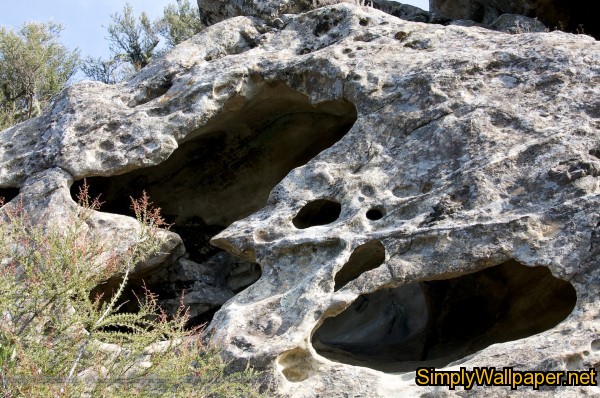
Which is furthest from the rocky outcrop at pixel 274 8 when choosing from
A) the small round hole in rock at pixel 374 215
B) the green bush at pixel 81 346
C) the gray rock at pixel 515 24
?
the green bush at pixel 81 346

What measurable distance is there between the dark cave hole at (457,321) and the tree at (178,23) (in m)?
7.71

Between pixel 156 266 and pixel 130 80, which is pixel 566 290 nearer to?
pixel 156 266

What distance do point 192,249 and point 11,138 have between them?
6.11 ft

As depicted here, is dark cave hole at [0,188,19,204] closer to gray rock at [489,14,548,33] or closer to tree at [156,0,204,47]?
gray rock at [489,14,548,33]

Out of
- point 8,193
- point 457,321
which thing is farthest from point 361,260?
point 8,193

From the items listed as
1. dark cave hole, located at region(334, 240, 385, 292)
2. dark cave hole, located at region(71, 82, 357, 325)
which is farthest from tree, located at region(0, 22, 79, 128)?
dark cave hole, located at region(334, 240, 385, 292)

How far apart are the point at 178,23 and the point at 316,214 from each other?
29.9 ft

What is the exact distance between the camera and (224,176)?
8.03 m

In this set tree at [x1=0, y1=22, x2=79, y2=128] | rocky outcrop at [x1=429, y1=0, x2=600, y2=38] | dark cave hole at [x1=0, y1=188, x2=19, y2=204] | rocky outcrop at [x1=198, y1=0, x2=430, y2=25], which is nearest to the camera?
dark cave hole at [x1=0, y1=188, x2=19, y2=204]

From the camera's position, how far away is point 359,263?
5.90 metres

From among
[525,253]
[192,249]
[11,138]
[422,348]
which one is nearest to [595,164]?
[525,253]

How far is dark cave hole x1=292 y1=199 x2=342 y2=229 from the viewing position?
6547 mm

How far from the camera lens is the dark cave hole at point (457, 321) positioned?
6.22 m

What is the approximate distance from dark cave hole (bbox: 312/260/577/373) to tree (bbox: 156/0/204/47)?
25.3ft
